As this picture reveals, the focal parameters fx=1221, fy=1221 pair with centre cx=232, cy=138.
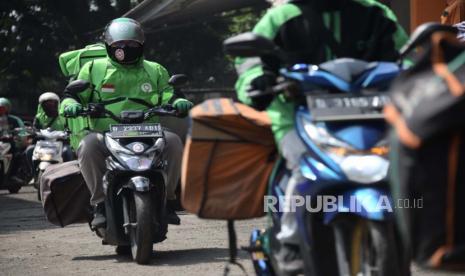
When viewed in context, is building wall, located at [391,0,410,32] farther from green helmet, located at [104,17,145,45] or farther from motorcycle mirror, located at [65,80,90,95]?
motorcycle mirror, located at [65,80,90,95]

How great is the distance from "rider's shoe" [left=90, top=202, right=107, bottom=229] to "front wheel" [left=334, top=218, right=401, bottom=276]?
4.57m

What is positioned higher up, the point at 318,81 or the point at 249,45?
the point at 249,45

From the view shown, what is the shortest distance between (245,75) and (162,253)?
4.18 metres

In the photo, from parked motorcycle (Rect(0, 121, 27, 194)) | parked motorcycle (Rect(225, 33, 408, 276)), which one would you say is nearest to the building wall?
parked motorcycle (Rect(0, 121, 27, 194))

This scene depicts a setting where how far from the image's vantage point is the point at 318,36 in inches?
222

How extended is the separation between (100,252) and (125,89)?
4.46 feet

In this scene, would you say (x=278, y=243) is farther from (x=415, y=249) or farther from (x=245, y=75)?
(x=415, y=249)

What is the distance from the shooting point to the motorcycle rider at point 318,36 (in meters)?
5.61

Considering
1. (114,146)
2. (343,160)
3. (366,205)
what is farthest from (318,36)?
(114,146)

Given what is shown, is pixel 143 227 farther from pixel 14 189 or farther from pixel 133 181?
pixel 14 189

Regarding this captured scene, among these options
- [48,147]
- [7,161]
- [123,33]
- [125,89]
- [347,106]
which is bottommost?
[7,161]

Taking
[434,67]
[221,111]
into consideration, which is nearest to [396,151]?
[434,67]

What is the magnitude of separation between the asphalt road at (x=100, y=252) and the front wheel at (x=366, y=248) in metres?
2.88

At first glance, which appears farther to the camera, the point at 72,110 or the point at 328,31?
the point at 72,110
